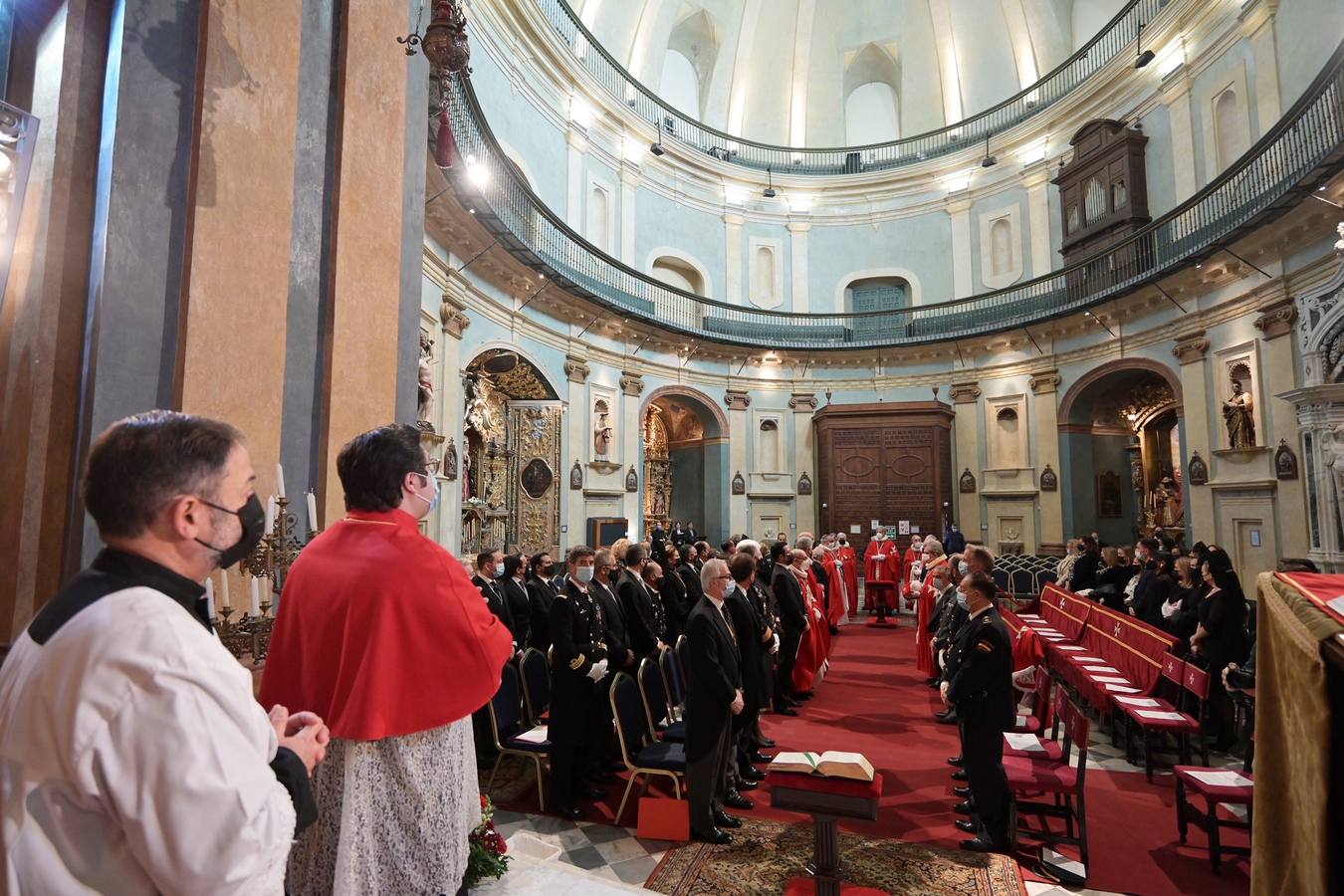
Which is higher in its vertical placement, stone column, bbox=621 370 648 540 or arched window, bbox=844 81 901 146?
arched window, bbox=844 81 901 146

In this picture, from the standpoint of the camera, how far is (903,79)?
2264 cm

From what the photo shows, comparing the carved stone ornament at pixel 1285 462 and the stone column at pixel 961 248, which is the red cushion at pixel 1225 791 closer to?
the carved stone ornament at pixel 1285 462

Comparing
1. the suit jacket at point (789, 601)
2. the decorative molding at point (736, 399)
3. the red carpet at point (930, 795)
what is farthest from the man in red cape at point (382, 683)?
the decorative molding at point (736, 399)

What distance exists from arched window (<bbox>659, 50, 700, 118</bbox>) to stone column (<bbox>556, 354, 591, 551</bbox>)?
11.8 m

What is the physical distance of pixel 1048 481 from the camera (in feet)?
55.5

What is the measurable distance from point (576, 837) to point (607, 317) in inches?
474

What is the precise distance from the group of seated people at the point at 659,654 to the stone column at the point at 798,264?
14547 mm

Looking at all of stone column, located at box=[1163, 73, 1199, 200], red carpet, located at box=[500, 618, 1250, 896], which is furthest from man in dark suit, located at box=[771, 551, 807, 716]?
stone column, located at box=[1163, 73, 1199, 200]

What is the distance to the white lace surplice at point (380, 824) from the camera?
2059 mm

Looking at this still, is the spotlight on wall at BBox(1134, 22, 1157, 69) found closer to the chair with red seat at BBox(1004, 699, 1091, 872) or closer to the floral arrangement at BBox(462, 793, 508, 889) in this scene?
the chair with red seat at BBox(1004, 699, 1091, 872)

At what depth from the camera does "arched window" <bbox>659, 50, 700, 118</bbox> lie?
2183 cm

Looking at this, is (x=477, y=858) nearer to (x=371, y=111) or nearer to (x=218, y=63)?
(x=218, y=63)

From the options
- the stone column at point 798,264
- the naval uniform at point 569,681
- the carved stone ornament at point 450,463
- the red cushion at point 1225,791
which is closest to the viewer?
the red cushion at point 1225,791

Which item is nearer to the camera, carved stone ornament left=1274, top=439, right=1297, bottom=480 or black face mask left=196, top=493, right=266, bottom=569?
black face mask left=196, top=493, right=266, bottom=569
